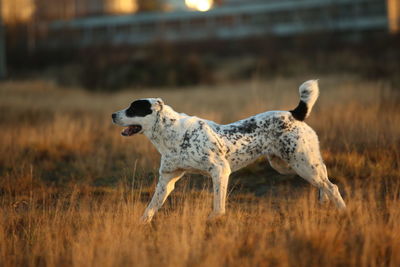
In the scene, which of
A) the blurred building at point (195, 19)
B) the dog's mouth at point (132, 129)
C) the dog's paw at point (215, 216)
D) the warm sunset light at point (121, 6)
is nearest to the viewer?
the dog's paw at point (215, 216)

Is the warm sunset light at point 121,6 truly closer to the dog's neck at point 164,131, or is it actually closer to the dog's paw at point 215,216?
the dog's neck at point 164,131

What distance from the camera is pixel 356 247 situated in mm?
4512

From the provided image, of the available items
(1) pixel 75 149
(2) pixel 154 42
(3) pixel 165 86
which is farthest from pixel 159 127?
(2) pixel 154 42

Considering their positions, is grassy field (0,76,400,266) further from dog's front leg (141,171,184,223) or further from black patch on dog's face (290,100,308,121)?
black patch on dog's face (290,100,308,121)

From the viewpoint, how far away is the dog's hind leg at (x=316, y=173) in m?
5.83

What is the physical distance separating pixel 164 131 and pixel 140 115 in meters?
0.34

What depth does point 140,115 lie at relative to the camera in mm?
5730

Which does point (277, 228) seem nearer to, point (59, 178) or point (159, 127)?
point (159, 127)

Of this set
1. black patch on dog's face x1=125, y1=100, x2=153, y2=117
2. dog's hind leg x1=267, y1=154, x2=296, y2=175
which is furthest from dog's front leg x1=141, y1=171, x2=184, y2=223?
dog's hind leg x1=267, y1=154, x2=296, y2=175

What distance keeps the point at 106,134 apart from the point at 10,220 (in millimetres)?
6690

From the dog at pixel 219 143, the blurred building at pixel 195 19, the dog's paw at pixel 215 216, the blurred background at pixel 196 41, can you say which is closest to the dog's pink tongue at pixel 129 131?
the dog at pixel 219 143

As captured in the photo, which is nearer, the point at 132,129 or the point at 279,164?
the point at 132,129

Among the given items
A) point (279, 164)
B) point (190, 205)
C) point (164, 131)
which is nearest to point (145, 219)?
point (190, 205)

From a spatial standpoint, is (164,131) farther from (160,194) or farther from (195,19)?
(195,19)
